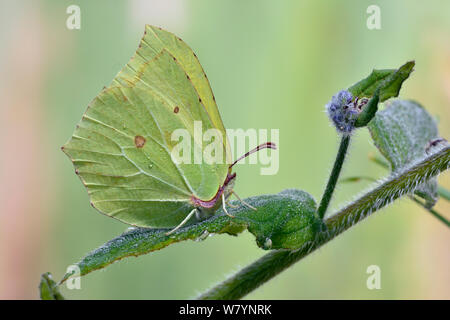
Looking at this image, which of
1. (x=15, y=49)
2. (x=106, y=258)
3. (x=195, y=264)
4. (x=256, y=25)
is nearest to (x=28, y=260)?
(x=195, y=264)

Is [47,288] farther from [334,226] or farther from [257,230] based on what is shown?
[334,226]

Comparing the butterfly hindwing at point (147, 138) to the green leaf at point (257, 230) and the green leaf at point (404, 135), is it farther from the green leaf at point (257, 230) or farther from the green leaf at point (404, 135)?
the green leaf at point (404, 135)

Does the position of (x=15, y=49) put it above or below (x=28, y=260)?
above

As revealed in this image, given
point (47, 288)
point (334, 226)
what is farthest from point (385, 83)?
point (47, 288)

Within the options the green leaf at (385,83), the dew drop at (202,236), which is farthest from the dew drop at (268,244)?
the green leaf at (385,83)
